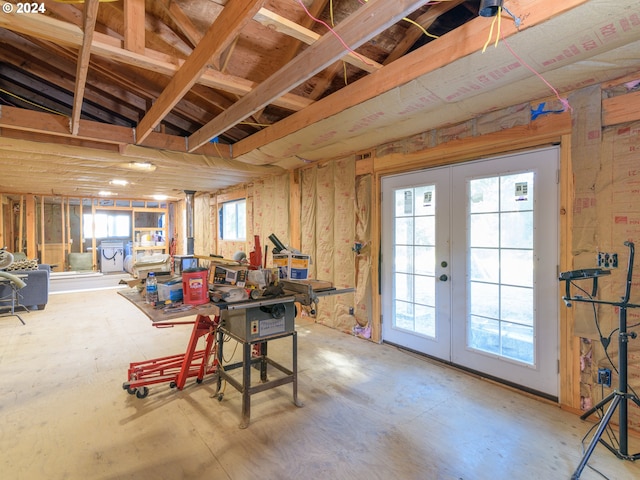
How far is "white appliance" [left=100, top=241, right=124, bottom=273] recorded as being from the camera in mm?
9336

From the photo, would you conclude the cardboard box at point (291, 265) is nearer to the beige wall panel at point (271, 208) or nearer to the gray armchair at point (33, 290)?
the beige wall panel at point (271, 208)

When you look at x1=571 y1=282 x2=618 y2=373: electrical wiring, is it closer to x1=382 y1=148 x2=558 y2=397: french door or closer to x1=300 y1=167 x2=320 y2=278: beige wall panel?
x1=382 y1=148 x2=558 y2=397: french door

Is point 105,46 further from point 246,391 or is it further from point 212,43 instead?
point 246,391

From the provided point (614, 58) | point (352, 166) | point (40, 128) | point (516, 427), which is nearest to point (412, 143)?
point (352, 166)

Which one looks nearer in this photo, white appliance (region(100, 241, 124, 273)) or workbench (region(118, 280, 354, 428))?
workbench (region(118, 280, 354, 428))

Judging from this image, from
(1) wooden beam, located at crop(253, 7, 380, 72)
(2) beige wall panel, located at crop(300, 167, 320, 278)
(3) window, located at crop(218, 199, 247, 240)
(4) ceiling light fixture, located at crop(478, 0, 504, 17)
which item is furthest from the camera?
(3) window, located at crop(218, 199, 247, 240)

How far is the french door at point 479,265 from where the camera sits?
8.02 ft

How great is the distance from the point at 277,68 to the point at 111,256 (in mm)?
9144

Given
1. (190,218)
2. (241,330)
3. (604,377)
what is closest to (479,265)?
(604,377)

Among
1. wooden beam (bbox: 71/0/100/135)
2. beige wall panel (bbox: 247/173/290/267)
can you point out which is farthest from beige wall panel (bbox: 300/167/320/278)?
wooden beam (bbox: 71/0/100/135)

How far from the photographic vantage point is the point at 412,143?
10.7ft

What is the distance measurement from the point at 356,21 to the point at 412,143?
1759 millimetres

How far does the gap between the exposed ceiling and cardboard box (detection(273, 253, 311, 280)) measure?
125 cm

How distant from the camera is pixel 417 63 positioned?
205 centimetres
